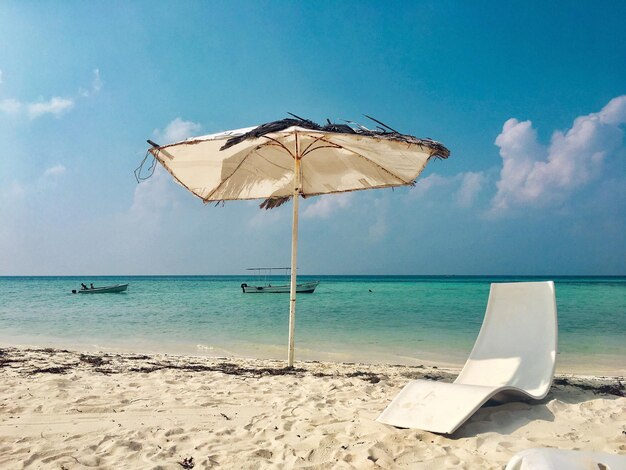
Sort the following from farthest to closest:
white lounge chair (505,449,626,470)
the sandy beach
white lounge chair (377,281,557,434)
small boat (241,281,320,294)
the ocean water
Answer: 1. small boat (241,281,320,294)
2. the ocean water
3. white lounge chair (377,281,557,434)
4. the sandy beach
5. white lounge chair (505,449,626,470)

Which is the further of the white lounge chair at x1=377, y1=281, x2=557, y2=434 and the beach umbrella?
the beach umbrella

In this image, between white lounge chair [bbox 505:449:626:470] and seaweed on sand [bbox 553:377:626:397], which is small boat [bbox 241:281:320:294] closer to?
seaweed on sand [bbox 553:377:626:397]

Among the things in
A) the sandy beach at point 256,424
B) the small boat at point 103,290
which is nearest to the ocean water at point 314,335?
the sandy beach at point 256,424

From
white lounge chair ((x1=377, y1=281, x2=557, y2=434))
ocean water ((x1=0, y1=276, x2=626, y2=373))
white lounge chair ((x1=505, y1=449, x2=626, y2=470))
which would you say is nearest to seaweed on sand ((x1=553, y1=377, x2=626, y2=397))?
white lounge chair ((x1=377, y1=281, x2=557, y2=434))

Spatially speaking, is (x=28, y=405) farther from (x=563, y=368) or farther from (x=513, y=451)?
(x=563, y=368)

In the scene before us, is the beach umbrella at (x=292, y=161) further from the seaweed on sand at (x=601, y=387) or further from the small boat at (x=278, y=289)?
the small boat at (x=278, y=289)

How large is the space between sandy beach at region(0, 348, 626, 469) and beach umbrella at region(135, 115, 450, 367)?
1378mm

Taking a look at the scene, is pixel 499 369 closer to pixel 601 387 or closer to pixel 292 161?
pixel 601 387

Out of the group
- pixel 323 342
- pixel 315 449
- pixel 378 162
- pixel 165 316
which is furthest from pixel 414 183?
pixel 165 316

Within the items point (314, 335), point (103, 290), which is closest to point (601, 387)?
point (314, 335)

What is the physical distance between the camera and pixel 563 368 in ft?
22.1

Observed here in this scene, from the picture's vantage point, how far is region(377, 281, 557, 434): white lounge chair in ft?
9.58

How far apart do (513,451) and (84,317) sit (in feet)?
48.1

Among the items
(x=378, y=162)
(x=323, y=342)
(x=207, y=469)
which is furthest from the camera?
(x=323, y=342)
